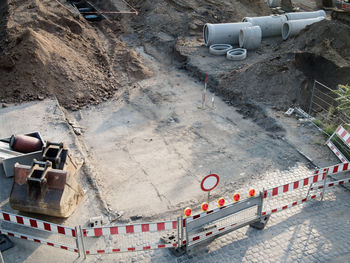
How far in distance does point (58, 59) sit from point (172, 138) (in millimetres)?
6128

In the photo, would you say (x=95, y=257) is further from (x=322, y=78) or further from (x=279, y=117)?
(x=322, y=78)

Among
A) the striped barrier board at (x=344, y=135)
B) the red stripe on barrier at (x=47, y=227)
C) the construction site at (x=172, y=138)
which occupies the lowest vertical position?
the construction site at (x=172, y=138)

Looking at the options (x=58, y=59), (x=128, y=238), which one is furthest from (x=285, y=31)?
(x=128, y=238)

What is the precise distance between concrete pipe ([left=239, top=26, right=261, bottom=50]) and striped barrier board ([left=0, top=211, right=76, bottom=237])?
13735 millimetres

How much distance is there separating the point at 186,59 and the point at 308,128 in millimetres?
7554

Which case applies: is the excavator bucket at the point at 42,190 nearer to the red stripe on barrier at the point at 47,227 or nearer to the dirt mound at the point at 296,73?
the red stripe on barrier at the point at 47,227

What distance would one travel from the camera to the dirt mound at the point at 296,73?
1405 centimetres

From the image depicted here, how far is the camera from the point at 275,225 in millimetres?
8305

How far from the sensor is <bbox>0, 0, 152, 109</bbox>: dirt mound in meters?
13.9

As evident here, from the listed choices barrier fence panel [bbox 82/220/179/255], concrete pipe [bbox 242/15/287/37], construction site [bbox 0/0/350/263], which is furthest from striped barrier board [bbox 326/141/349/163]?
concrete pipe [bbox 242/15/287/37]

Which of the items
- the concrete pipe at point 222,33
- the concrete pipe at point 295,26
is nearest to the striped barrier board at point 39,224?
the concrete pipe at point 222,33

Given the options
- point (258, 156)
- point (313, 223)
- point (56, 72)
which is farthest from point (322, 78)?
point (56, 72)

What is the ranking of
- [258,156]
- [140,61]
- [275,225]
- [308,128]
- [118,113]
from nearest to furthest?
[275,225], [258,156], [308,128], [118,113], [140,61]

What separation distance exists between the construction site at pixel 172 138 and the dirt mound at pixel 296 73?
0.18ft
